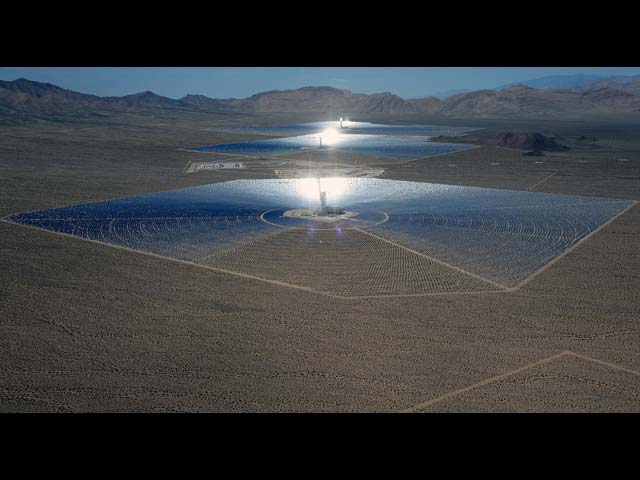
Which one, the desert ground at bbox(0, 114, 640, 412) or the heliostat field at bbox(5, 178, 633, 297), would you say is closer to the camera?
the desert ground at bbox(0, 114, 640, 412)

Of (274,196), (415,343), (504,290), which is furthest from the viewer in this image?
(274,196)

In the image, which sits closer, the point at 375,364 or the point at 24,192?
the point at 375,364

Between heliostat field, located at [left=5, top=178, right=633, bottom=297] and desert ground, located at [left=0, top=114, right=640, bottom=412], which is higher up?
heliostat field, located at [left=5, top=178, right=633, bottom=297]

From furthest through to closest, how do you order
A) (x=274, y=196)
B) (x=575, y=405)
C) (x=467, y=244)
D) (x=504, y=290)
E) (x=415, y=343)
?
(x=274, y=196), (x=467, y=244), (x=504, y=290), (x=415, y=343), (x=575, y=405)

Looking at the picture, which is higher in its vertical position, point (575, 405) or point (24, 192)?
point (24, 192)

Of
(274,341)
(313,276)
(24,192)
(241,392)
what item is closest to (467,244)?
(313,276)

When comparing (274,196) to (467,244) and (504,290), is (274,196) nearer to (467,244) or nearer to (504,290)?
(467,244)
